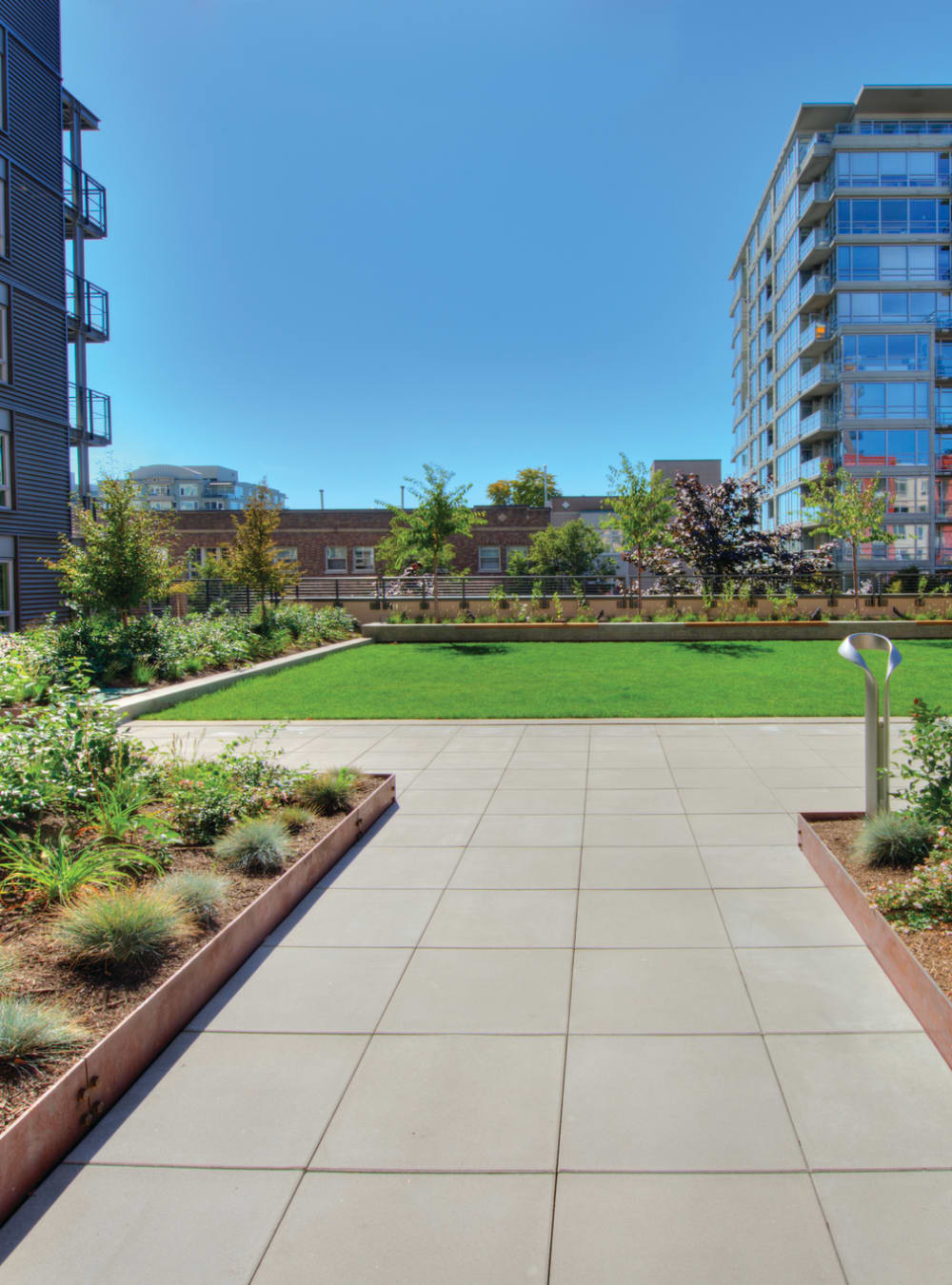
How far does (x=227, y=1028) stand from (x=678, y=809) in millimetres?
3927

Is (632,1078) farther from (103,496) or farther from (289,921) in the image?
(103,496)

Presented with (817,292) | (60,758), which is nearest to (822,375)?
(817,292)

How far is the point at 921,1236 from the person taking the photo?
7.14 ft

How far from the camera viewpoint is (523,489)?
8219cm

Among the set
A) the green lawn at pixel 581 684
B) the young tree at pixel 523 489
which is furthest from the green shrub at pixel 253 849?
the young tree at pixel 523 489

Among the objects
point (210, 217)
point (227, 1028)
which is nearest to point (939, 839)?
point (227, 1028)

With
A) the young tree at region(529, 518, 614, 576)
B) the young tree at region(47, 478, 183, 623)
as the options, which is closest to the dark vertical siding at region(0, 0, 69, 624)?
the young tree at region(47, 478, 183, 623)

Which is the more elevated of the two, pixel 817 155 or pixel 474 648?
pixel 817 155

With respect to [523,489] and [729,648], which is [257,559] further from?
[523,489]

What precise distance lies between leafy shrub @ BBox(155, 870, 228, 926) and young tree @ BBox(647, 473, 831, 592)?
26778mm

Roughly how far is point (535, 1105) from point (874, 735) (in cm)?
331

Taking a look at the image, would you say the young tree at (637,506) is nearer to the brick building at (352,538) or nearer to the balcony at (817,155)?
the brick building at (352,538)

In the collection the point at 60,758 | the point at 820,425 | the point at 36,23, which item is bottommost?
the point at 60,758

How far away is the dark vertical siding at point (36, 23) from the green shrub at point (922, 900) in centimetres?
2957
